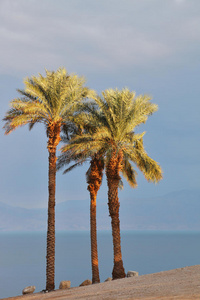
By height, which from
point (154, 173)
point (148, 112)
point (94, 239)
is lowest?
point (94, 239)

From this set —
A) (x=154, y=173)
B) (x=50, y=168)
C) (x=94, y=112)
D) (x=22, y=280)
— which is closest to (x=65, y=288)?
(x=50, y=168)

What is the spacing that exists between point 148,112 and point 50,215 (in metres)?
9.43

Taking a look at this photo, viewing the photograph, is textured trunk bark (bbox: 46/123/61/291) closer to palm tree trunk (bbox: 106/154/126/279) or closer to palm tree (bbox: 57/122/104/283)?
palm tree (bbox: 57/122/104/283)

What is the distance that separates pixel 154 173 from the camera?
27.2 metres

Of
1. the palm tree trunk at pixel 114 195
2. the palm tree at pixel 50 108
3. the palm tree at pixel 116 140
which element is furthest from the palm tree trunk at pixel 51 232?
the palm tree trunk at pixel 114 195

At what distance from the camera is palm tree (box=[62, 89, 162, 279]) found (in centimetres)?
2572

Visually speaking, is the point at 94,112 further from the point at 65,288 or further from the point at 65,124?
the point at 65,288

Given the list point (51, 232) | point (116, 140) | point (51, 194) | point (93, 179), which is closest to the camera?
point (51, 232)

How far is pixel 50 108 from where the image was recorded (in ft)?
82.3

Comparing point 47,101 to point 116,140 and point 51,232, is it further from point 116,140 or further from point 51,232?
point 51,232

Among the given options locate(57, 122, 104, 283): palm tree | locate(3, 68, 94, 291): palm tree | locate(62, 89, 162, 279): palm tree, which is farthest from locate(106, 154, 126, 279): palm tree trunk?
locate(3, 68, 94, 291): palm tree

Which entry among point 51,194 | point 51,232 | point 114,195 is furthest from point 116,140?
point 51,232

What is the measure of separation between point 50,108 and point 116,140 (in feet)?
15.6

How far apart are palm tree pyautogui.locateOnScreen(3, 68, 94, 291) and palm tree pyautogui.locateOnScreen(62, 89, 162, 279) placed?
5.22 feet
